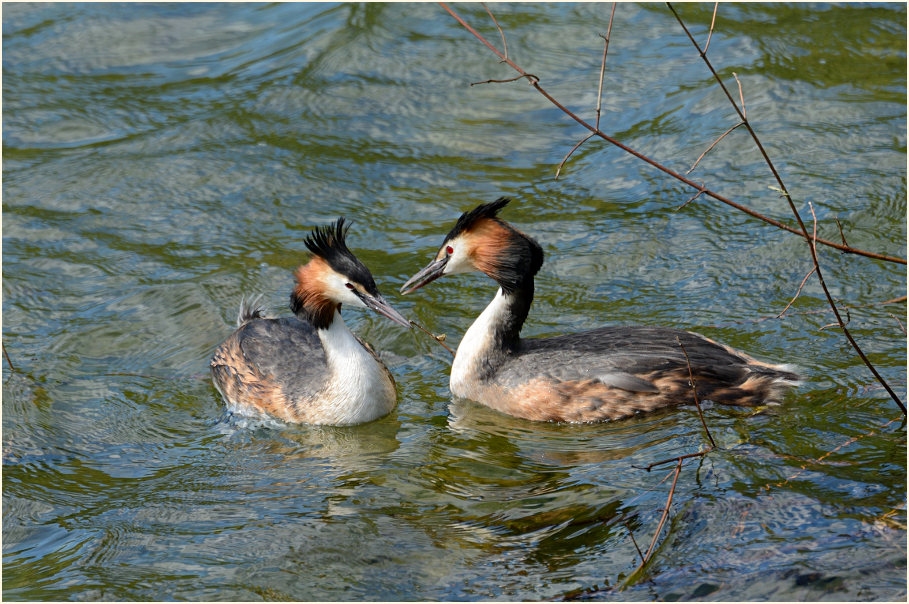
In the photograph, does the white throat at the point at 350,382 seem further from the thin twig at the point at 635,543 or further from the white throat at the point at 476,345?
the thin twig at the point at 635,543

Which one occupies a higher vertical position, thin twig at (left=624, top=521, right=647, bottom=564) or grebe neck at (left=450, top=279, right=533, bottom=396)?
grebe neck at (left=450, top=279, right=533, bottom=396)

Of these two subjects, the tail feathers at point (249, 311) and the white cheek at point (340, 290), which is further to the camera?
the tail feathers at point (249, 311)

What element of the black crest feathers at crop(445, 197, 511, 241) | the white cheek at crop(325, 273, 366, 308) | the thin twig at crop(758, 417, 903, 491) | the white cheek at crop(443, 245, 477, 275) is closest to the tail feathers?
the white cheek at crop(325, 273, 366, 308)

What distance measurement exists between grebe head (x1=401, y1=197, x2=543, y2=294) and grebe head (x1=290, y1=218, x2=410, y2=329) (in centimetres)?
35

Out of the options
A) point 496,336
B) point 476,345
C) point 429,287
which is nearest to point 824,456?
point 496,336

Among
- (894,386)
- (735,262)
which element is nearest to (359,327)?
(735,262)

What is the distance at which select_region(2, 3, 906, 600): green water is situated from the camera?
16.7ft

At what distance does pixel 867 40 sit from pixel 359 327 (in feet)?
22.9

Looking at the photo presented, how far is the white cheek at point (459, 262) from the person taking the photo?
22.6 feet

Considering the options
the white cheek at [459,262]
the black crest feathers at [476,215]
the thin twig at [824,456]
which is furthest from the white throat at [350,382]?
the thin twig at [824,456]

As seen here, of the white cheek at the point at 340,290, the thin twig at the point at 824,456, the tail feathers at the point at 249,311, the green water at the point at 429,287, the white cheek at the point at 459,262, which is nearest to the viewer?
the green water at the point at 429,287

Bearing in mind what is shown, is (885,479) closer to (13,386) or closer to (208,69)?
(13,386)

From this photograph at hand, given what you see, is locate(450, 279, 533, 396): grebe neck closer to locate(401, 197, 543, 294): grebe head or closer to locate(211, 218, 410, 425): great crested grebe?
locate(401, 197, 543, 294): grebe head

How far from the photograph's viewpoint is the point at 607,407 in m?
6.54
